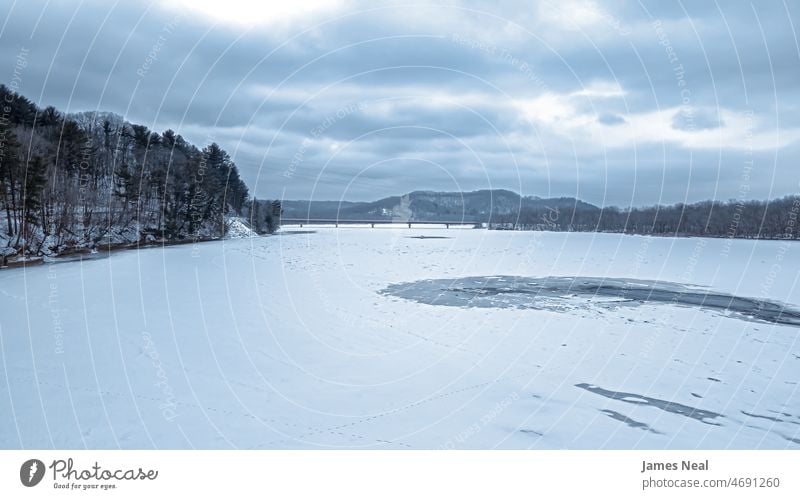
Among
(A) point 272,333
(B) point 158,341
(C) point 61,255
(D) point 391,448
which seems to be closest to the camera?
(D) point 391,448

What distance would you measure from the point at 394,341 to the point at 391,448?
6528 millimetres

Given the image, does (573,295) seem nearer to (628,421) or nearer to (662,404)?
(662,404)

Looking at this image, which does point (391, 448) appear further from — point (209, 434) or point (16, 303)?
point (16, 303)

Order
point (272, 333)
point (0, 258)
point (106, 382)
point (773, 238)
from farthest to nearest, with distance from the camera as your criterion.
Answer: point (773, 238) → point (0, 258) → point (272, 333) → point (106, 382)

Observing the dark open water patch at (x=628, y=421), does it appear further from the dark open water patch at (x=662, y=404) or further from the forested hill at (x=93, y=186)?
the forested hill at (x=93, y=186)

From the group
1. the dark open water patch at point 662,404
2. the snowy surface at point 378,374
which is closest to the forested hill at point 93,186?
the snowy surface at point 378,374

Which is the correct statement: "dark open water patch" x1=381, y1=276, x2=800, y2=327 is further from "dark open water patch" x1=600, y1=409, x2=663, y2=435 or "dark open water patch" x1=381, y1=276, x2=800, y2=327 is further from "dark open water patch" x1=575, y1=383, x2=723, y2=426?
"dark open water patch" x1=600, y1=409, x2=663, y2=435

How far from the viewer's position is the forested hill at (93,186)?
40188 mm

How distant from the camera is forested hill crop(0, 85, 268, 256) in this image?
132 ft

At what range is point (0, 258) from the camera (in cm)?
3528

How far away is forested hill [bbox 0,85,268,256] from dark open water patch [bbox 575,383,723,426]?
26102mm

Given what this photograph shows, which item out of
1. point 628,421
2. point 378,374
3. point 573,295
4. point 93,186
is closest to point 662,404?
point 628,421

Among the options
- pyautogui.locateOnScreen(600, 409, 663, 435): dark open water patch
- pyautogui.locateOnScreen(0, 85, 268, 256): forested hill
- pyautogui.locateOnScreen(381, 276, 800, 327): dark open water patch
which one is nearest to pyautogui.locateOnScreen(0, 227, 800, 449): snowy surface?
pyautogui.locateOnScreen(600, 409, 663, 435): dark open water patch
